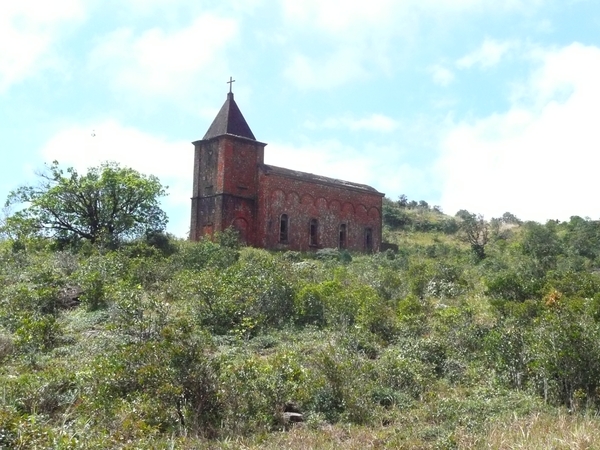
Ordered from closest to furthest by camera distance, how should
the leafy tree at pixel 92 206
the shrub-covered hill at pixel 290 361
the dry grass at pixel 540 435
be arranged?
the dry grass at pixel 540 435
the shrub-covered hill at pixel 290 361
the leafy tree at pixel 92 206

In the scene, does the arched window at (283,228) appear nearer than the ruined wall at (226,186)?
No

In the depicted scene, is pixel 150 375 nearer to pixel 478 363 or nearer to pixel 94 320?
pixel 478 363

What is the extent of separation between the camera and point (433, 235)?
153ft

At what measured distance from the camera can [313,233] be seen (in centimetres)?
3316

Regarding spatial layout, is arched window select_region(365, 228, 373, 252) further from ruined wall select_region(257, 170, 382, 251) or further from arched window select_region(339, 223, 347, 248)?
arched window select_region(339, 223, 347, 248)

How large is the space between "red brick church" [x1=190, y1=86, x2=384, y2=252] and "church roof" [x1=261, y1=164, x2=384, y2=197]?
0.04 meters

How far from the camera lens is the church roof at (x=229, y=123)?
31.2 metres

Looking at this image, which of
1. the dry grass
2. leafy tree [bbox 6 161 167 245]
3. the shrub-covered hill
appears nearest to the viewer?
the dry grass

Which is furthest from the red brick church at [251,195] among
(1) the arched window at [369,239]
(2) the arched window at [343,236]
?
(1) the arched window at [369,239]

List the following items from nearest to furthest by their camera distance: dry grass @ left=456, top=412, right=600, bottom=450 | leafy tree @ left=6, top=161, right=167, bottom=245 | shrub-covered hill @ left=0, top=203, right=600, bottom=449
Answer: dry grass @ left=456, top=412, right=600, bottom=450, shrub-covered hill @ left=0, top=203, right=600, bottom=449, leafy tree @ left=6, top=161, right=167, bottom=245

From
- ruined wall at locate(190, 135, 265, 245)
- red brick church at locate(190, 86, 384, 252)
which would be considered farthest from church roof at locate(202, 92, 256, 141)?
ruined wall at locate(190, 135, 265, 245)

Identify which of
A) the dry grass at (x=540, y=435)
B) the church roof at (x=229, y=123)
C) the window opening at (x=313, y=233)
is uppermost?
the church roof at (x=229, y=123)

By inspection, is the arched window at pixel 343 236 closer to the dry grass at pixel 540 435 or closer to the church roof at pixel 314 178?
the church roof at pixel 314 178

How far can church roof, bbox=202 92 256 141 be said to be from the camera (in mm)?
31188
